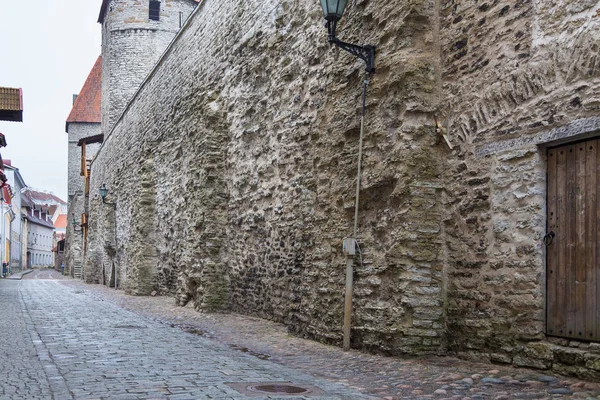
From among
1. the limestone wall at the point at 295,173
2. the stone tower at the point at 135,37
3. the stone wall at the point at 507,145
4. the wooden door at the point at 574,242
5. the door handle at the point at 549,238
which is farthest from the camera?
the stone tower at the point at 135,37

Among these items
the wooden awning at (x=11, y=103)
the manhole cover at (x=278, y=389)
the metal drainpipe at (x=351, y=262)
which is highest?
the wooden awning at (x=11, y=103)

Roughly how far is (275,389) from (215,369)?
1034 mm

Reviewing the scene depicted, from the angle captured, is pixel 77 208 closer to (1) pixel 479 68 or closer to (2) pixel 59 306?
(2) pixel 59 306

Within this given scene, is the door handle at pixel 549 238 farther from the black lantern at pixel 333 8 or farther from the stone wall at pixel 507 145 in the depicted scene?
the black lantern at pixel 333 8

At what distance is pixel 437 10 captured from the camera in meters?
6.71

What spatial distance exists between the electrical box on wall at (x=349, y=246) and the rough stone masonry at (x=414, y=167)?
0.15 meters

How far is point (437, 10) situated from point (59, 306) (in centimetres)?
1052

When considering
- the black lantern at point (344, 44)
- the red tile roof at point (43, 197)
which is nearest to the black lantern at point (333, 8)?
the black lantern at point (344, 44)

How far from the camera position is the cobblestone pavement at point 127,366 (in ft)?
15.9

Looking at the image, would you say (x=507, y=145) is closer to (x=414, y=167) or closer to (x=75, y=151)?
(x=414, y=167)

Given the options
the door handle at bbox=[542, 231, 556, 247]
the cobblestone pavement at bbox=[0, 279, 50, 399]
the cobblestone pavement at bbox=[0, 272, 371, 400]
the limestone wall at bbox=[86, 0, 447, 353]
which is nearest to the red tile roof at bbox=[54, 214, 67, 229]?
the limestone wall at bbox=[86, 0, 447, 353]

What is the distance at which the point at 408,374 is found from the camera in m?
5.62

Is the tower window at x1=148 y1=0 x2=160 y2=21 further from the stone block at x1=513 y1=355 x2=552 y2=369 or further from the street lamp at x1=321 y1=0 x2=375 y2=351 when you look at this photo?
the stone block at x1=513 y1=355 x2=552 y2=369

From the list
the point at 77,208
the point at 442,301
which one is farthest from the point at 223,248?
the point at 77,208
